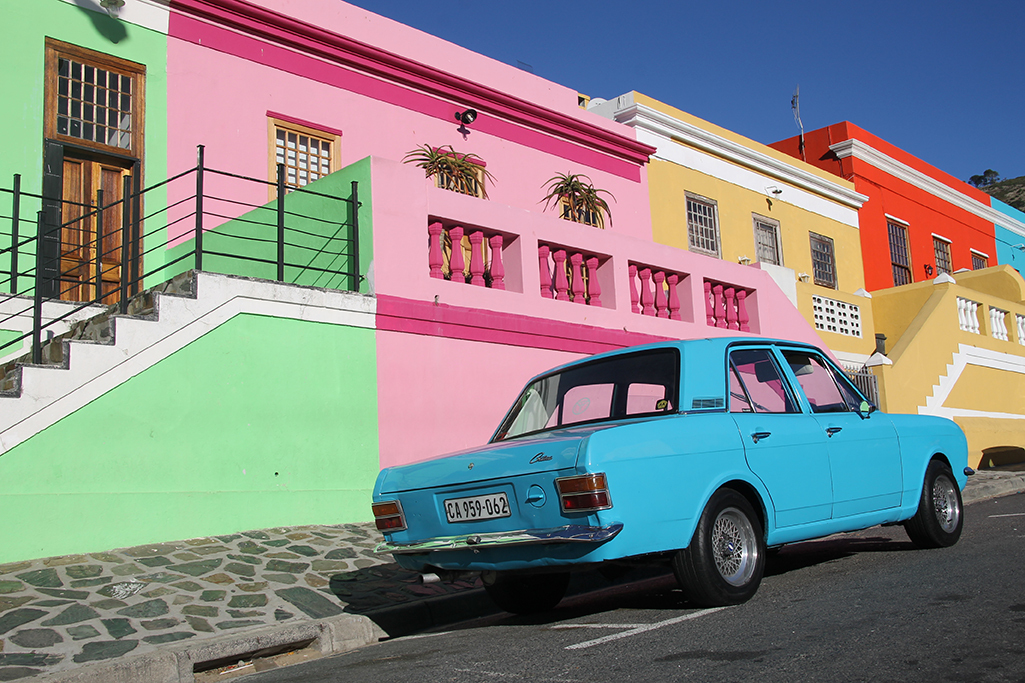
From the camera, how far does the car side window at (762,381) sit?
593 centimetres

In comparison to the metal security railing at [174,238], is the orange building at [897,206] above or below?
above

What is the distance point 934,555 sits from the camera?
6.80 meters

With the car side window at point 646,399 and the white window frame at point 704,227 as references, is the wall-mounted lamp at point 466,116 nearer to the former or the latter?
the white window frame at point 704,227

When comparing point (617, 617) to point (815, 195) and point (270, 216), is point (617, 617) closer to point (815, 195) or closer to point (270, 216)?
point (270, 216)

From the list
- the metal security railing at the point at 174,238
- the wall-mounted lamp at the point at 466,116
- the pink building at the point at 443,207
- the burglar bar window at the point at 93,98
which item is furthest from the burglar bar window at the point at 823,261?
the burglar bar window at the point at 93,98

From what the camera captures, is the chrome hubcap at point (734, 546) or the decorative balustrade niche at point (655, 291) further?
the decorative balustrade niche at point (655, 291)

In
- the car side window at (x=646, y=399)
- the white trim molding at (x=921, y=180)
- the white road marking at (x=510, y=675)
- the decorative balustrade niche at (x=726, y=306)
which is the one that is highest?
the white trim molding at (x=921, y=180)

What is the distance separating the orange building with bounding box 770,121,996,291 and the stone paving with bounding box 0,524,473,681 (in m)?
18.5

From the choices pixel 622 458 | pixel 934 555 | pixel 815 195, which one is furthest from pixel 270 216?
pixel 815 195

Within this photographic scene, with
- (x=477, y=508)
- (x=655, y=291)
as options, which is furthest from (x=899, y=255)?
(x=477, y=508)

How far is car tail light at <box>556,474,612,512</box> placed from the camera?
4.60 m

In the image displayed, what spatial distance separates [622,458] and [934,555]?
3386 mm

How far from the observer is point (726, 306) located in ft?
45.1

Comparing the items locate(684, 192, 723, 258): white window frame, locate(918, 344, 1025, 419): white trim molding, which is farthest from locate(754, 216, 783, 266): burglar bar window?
locate(918, 344, 1025, 419): white trim molding
